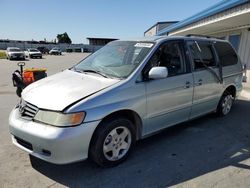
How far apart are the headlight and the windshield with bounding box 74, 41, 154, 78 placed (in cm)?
97

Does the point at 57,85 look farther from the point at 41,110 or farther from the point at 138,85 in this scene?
the point at 138,85

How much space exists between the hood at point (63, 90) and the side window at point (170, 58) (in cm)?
96

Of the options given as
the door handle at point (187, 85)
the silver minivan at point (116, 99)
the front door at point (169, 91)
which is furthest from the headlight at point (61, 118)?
the door handle at point (187, 85)

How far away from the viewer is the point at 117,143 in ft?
11.3

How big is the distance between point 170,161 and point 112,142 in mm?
962

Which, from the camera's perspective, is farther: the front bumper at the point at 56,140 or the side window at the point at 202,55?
the side window at the point at 202,55

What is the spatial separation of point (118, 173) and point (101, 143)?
49 cm

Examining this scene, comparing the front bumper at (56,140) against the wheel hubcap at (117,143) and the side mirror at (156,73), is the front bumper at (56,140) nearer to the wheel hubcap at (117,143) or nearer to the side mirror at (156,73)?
the wheel hubcap at (117,143)

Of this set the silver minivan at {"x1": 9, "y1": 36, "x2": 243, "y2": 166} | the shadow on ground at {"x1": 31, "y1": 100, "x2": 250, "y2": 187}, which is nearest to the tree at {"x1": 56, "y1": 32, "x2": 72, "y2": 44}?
the silver minivan at {"x1": 9, "y1": 36, "x2": 243, "y2": 166}

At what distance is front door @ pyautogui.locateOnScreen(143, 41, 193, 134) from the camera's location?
3750 millimetres

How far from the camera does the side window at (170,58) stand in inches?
157

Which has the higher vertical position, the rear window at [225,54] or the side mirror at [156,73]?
the rear window at [225,54]

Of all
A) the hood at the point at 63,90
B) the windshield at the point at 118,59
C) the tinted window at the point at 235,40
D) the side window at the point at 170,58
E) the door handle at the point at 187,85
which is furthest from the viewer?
the tinted window at the point at 235,40

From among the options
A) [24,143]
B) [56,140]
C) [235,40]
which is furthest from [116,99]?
[235,40]
